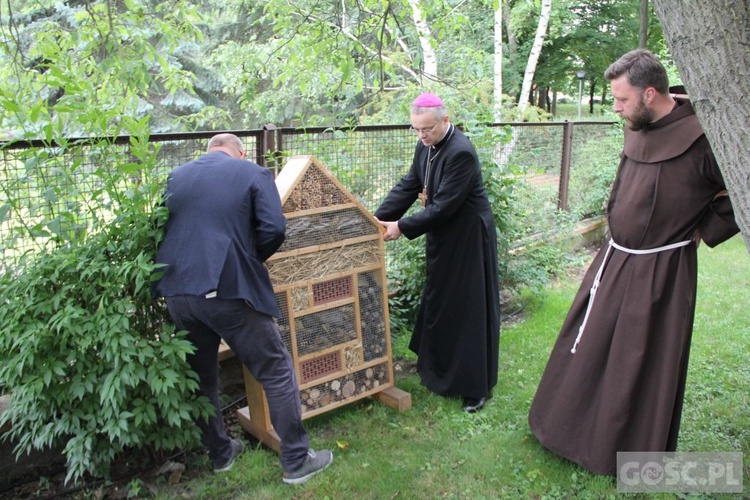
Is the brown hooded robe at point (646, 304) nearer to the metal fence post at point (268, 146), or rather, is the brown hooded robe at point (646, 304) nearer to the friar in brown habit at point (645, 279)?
the friar in brown habit at point (645, 279)

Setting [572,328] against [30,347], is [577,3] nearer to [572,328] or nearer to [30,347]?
[572,328]

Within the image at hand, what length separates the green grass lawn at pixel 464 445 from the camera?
3.24 metres

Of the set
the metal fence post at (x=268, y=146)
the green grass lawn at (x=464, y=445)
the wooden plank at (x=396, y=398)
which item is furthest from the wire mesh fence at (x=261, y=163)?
the wooden plank at (x=396, y=398)

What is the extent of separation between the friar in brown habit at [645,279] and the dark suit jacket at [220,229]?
1778 millimetres

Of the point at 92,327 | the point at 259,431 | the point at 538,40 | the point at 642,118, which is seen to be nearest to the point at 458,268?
the point at 642,118

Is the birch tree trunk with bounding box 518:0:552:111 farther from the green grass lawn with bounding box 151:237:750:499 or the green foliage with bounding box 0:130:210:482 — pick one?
the green foliage with bounding box 0:130:210:482

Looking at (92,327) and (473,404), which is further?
(473,404)

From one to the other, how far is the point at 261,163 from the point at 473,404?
230 centimetres

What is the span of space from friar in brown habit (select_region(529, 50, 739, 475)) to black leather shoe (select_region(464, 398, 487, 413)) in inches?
31.5

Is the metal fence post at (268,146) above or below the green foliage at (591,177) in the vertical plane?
above

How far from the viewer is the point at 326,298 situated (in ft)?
12.4

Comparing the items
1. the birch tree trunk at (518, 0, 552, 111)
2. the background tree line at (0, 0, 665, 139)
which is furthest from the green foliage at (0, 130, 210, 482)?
the birch tree trunk at (518, 0, 552, 111)

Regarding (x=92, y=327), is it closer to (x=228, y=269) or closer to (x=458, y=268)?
(x=228, y=269)

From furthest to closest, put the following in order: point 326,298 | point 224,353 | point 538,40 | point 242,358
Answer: point 538,40 → point 224,353 → point 326,298 → point 242,358
